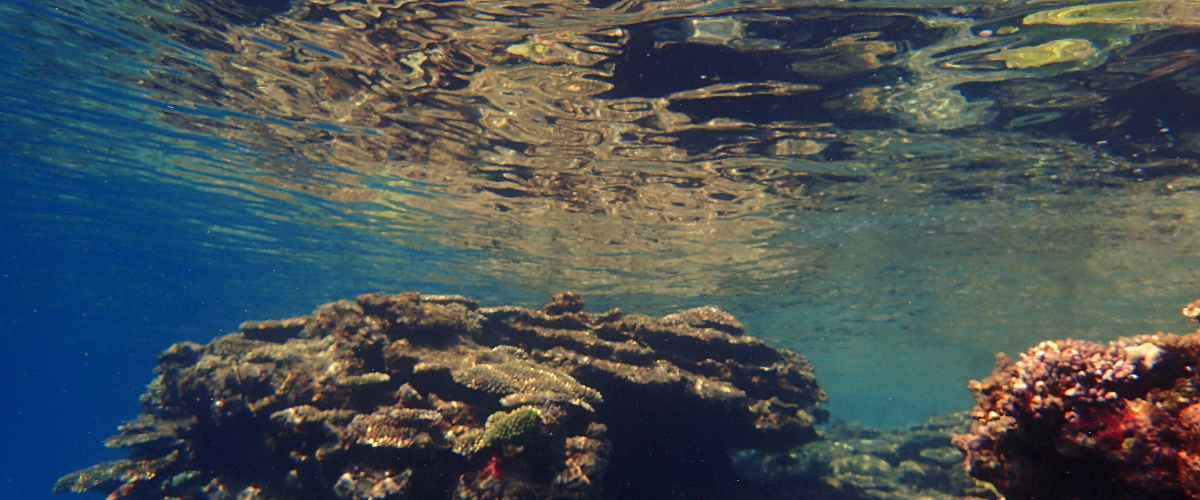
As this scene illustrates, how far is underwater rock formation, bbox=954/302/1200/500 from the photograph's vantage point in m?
3.47

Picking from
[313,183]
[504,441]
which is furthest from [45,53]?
[504,441]

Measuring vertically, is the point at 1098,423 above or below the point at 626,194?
below

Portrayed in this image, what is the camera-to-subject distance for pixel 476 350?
10523 mm

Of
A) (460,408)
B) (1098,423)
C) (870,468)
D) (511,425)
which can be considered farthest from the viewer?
(870,468)

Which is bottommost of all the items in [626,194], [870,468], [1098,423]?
[870,468]

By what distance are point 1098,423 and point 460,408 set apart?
7755mm

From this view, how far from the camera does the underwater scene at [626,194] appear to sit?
7793 mm

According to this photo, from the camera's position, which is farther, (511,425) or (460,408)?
(460,408)

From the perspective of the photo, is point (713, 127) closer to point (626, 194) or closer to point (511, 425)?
point (626, 194)

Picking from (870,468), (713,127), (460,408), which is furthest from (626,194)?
(870,468)

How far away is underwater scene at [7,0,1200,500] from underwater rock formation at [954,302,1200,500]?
0.02m

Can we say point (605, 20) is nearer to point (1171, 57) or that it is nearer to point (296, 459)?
point (296, 459)

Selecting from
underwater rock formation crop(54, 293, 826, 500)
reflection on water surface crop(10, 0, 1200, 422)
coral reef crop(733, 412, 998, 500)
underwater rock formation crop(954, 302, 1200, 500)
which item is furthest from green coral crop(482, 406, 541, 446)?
coral reef crop(733, 412, 998, 500)

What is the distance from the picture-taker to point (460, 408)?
8797mm
